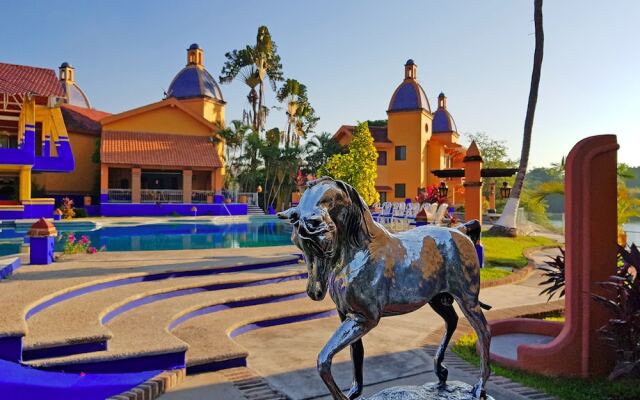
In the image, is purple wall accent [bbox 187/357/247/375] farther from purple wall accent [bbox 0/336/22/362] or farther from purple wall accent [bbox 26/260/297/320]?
purple wall accent [bbox 26/260/297/320]

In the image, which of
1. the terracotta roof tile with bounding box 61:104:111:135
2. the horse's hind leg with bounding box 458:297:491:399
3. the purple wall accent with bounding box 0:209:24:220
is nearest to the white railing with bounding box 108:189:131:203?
the terracotta roof tile with bounding box 61:104:111:135

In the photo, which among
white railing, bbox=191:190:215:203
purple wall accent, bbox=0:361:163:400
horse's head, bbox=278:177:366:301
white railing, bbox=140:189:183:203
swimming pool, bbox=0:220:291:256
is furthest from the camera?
white railing, bbox=191:190:215:203

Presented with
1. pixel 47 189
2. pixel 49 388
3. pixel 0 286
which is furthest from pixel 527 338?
pixel 47 189

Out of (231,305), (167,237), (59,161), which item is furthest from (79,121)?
(231,305)

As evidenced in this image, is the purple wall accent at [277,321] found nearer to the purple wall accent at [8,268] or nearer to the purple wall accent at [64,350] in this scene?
the purple wall accent at [64,350]

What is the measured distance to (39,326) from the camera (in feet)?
16.0

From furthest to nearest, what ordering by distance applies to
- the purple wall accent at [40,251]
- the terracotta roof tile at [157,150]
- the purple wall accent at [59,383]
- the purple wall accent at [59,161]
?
the terracotta roof tile at [157,150], the purple wall accent at [59,161], the purple wall accent at [40,251], the purple wall accent at [59,383]

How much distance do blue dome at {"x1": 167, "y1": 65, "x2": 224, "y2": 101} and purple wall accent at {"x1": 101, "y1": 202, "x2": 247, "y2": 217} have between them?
30.8 ft

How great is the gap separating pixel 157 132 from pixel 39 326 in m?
28.9

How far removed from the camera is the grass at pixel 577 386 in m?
4.21

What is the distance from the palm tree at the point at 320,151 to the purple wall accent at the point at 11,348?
30275 mm

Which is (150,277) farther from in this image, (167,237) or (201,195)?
(201,195)

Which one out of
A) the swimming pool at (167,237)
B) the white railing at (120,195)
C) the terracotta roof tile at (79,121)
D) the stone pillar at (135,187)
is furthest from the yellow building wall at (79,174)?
the swimming pool at (167,237)

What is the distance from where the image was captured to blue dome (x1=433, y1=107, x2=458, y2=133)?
149ft
